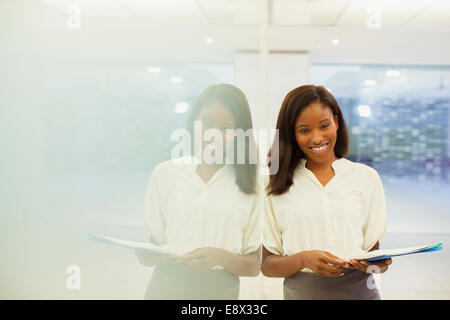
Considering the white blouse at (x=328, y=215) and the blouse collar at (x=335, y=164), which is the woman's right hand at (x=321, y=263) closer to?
the white blouse at (x=328, y=215)

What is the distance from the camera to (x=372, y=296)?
5.95ft

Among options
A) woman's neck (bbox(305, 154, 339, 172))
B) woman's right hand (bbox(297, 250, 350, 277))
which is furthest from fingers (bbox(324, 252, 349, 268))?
woman's neck (bbox(305, 154, 339, 172))

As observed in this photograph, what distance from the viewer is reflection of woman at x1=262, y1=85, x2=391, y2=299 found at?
1.70 meters

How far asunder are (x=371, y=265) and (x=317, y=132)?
2.24ft

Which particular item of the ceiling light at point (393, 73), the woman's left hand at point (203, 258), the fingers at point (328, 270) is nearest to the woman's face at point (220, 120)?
the woman's left hand at point (203, 258)

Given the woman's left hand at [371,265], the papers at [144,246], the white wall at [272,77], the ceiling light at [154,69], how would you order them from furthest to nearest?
the ceiling light at [154,69] < the white wall at [272,77] < the papers at [144,246] < the woman's left hand at [371,265]

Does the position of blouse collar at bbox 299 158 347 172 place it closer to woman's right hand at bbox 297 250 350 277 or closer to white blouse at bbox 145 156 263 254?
white blouse at bbox 145 156 263 254

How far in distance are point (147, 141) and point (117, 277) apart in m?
0.76

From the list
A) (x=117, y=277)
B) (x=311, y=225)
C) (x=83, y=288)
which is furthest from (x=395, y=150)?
(x=83, y=288)

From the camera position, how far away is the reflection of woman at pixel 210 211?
1.80 m

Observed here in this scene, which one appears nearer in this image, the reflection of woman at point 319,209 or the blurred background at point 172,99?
the reflection of woman at point 319,209

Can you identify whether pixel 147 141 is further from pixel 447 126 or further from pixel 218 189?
pixel 447 126

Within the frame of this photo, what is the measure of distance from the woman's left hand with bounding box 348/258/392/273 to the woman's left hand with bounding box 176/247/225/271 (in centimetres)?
61

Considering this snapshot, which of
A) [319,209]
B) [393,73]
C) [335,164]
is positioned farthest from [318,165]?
[393,73]
